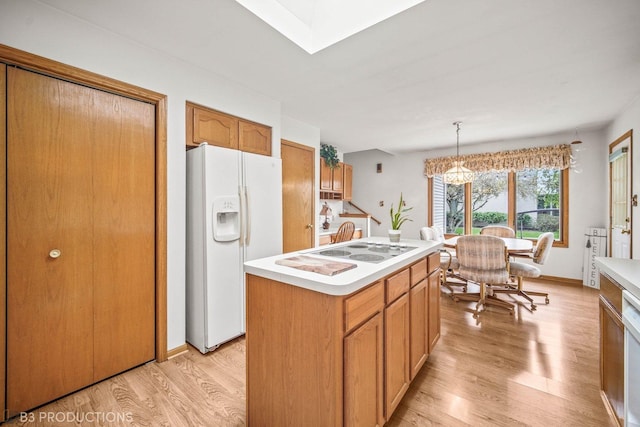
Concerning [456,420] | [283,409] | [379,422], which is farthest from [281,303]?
[456,420]

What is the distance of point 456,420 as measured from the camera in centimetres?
159


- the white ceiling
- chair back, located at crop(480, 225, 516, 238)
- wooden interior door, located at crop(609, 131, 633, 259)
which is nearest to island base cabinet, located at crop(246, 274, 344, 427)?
the white ceiling

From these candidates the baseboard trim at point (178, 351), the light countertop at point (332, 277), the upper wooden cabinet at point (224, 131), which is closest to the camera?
the light countertop at point (332, 277)

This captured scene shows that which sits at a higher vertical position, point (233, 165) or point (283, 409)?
point (233, 165)

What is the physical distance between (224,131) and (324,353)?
2.23 meters

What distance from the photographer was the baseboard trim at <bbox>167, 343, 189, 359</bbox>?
7.39 ft

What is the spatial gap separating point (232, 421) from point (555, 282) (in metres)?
5.20

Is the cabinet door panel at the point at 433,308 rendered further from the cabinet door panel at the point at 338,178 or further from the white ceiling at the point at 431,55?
the cabinet door panel at the point at 338,178

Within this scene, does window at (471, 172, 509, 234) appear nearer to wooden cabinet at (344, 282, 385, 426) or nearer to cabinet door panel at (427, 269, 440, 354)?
cabinet door panel at (427, 269, 440, 354)

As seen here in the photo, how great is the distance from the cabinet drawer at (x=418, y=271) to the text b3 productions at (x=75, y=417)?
6.11ft

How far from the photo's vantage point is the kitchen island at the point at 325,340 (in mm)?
1149

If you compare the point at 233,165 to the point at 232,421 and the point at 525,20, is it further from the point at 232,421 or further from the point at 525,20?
the point at 525,20

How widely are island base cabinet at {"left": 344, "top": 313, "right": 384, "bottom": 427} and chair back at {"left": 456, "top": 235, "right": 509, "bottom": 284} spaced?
2.28 m

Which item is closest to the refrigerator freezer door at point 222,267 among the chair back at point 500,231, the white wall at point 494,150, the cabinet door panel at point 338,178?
the cabinet door panel at point 338,178
